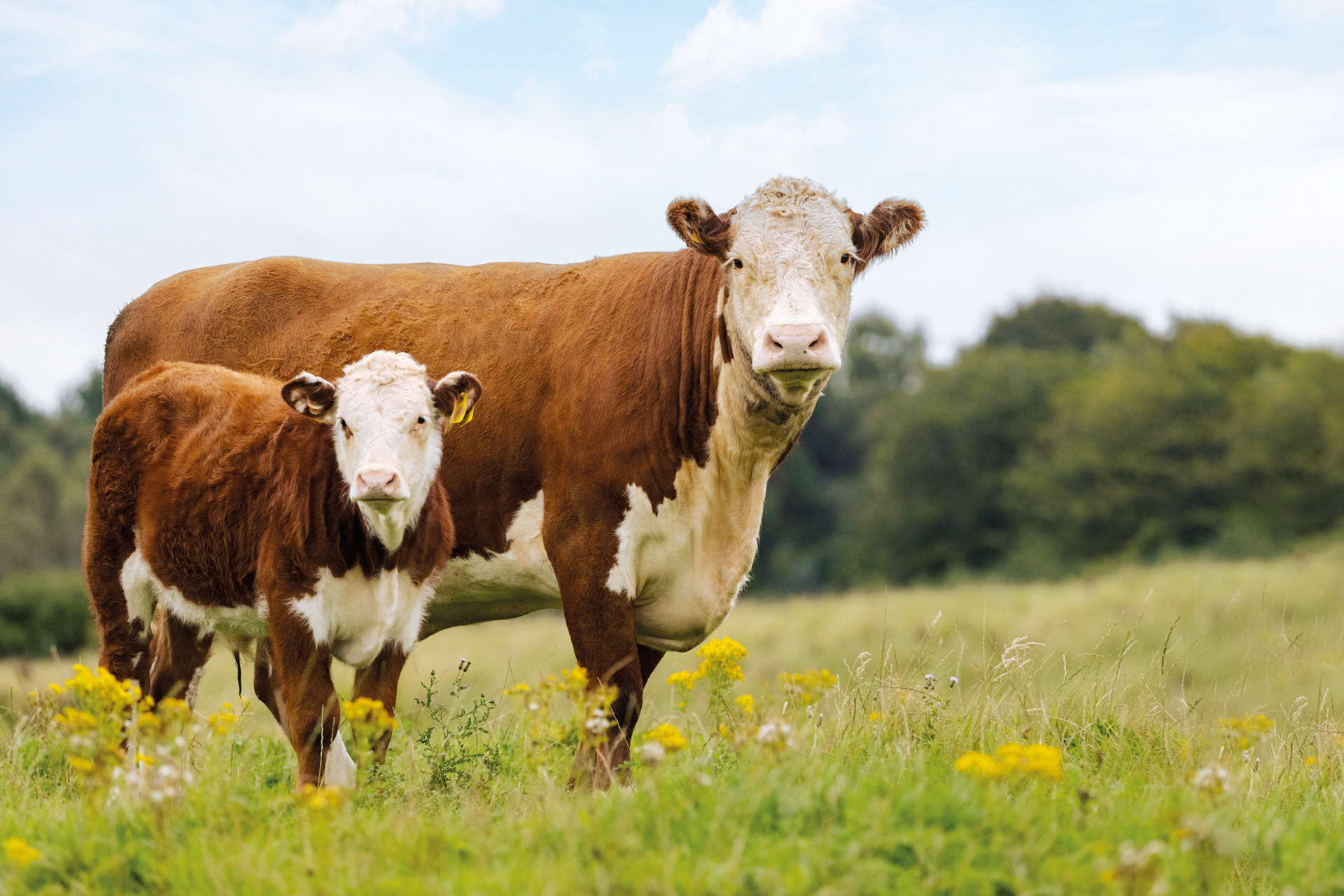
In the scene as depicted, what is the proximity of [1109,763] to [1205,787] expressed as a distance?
1.23 meters

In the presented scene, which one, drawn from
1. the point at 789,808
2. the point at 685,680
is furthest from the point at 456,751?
the point at 789,808

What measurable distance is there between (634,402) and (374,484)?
1713 mm

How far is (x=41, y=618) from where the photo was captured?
37.3 metres

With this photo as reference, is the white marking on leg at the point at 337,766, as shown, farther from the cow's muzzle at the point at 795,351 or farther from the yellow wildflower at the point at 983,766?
the yellow wildflower at the point at 983,766

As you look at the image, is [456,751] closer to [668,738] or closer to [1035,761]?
[668,738]

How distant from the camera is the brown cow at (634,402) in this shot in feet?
19.0

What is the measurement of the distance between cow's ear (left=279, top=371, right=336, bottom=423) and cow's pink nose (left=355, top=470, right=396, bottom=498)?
2.26 feet

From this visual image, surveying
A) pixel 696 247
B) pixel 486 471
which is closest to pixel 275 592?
pixel 486 471

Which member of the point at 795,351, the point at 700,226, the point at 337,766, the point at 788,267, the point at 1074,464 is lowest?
the point at 1074,464

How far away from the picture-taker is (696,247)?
599cm

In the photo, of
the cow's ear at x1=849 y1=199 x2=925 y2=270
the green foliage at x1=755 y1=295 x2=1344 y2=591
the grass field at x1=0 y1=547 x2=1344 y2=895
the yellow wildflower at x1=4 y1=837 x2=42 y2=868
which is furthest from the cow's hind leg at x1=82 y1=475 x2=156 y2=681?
the green foliage at x1=755 y1=295 x2=1344 y2=591

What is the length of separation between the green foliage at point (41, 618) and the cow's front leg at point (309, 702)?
116ft

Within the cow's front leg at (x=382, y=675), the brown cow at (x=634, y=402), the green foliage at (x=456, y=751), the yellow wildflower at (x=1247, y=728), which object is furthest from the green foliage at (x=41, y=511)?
the yellow wildflower at (x=1247, y=728)

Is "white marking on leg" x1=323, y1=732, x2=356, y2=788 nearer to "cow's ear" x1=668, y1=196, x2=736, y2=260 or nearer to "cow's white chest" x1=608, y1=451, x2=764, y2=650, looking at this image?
"cow's white chest" x1=608, y1=451, x2=764, y2=650
